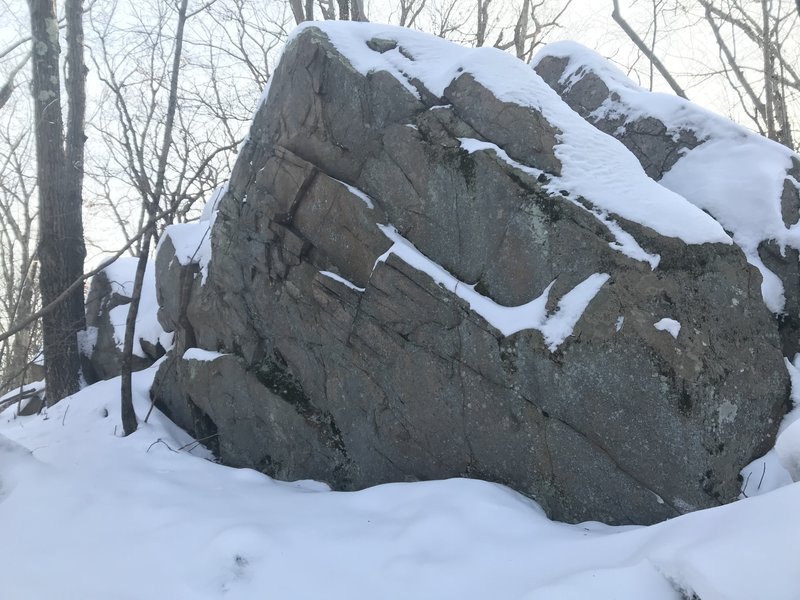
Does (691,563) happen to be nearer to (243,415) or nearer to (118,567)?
(118,567)

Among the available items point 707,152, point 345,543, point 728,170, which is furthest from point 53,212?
point 728,170

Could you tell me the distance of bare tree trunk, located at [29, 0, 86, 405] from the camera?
768cm

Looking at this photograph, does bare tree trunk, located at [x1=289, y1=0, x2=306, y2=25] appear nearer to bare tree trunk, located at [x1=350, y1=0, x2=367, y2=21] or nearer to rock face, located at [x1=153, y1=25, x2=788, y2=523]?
bare tree trunk, located at [x1=350, y1=0, x2=367, y2=21]

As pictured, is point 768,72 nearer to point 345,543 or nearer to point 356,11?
point 356,11

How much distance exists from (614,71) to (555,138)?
2622 mm

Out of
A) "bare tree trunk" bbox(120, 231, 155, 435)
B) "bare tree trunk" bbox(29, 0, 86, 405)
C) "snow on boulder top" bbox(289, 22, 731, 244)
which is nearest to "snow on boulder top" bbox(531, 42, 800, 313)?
"snow on boulder top" bbox(289, 22, 731, 244)

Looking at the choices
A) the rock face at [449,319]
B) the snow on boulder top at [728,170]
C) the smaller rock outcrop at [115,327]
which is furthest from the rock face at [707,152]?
the smaller rock outcrop at [115,327]

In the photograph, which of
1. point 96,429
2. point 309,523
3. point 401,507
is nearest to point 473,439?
point 401,507

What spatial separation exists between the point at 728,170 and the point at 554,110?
172 centimetres

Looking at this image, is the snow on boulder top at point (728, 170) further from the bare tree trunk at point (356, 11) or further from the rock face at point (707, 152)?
the bare tree trunk at point (356, 11)

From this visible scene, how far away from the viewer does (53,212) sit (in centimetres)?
779

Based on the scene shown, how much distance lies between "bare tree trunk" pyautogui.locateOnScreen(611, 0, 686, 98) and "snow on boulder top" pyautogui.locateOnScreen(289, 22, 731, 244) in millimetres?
8020

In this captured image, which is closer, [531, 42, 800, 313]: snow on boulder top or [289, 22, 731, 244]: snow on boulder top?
[289, 22, 731, 244]: snow on boulder top

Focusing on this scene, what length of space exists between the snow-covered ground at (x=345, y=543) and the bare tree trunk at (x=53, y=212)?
12.2 feet
